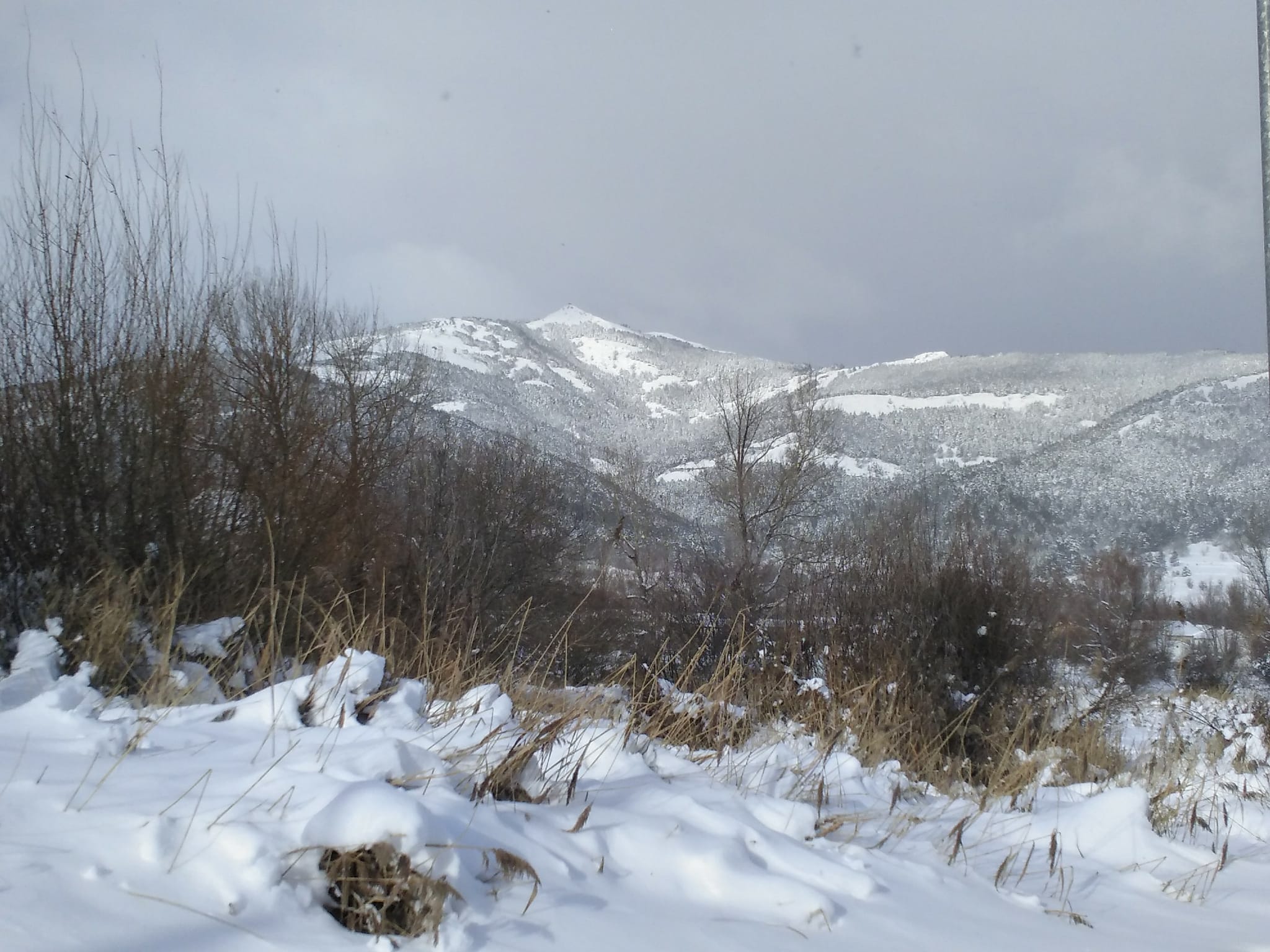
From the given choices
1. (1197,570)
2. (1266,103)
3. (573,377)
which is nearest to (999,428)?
(1197,570)

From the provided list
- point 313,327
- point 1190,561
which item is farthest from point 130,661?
point 1190,561

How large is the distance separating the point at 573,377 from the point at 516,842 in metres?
148

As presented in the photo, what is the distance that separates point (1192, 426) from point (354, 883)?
71219mm

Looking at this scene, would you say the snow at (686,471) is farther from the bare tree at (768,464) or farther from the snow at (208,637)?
the snow at (208,637)

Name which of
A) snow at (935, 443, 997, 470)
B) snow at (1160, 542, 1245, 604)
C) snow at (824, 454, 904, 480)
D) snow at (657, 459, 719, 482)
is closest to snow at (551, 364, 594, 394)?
snow at (935, 443, 997, 470)

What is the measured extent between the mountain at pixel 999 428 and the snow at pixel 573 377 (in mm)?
2152

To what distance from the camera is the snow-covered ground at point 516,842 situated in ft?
5.03

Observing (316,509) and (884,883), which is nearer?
(884,883)

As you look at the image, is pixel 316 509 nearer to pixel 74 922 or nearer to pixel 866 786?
pixel 866 786

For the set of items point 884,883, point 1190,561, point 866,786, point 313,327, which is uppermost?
point 313,327

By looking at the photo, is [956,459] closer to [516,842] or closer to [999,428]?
[999,428]

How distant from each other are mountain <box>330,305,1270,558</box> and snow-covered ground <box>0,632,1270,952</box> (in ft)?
44.6

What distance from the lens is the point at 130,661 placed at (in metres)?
3.22

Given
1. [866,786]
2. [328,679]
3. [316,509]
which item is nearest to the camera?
[328,679]
